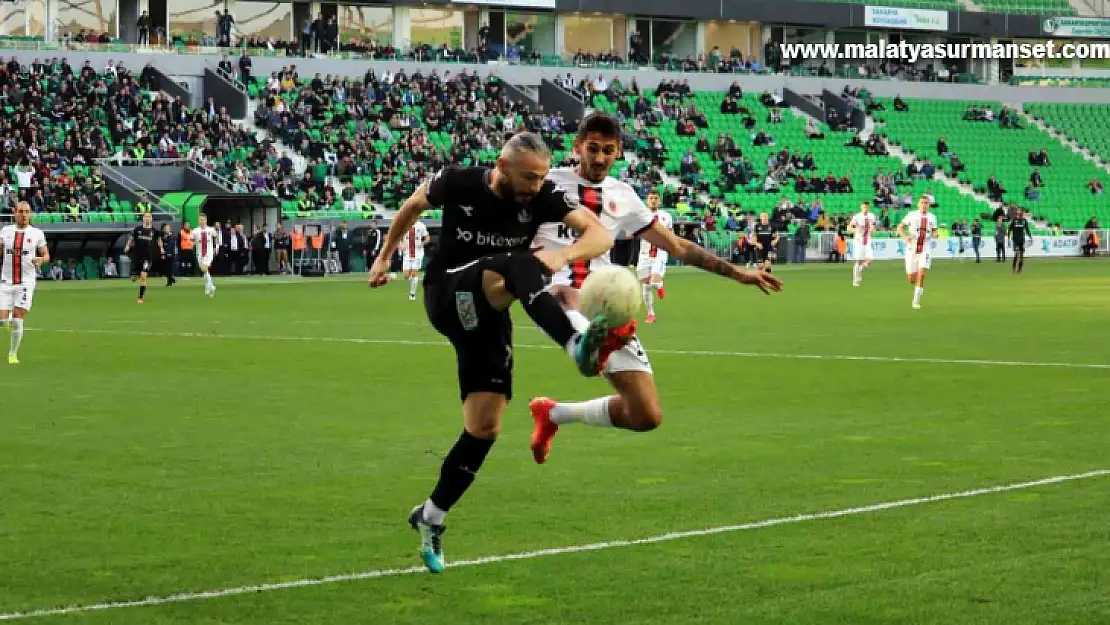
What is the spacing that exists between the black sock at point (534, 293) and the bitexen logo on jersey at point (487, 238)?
0.32m

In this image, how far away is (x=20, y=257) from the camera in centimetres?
2281

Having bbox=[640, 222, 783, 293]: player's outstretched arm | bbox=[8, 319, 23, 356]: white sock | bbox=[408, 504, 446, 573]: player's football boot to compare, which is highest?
bbox=[640, 222, 783, 293]: player's outstretched arm

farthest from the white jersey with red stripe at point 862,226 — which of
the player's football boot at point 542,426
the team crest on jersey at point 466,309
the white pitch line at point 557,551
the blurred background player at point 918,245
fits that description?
the team crest on jersey at point 466,309

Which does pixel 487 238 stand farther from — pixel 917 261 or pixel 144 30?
pixel 144 30

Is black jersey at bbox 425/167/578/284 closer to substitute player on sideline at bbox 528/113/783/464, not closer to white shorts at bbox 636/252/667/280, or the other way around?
substitute player on sideline at bbox 528/113/783/464

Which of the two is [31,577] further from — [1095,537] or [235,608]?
[1095,537]

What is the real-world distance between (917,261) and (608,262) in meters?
25.2

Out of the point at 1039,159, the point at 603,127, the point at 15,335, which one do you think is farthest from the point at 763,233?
the point at 603,127

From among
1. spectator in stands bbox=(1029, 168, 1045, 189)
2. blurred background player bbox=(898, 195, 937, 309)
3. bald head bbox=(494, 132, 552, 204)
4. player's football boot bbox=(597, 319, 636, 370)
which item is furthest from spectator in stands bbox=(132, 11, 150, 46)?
player's football boot bbox=(597, 319, 636, 370)

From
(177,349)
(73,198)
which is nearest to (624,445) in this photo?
(177,349)

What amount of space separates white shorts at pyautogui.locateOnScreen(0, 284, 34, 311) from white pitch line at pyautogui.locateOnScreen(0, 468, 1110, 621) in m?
15.6

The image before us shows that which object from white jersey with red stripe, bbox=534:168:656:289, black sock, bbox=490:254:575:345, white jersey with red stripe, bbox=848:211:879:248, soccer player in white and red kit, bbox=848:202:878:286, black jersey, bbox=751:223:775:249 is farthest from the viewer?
black jersey, bbox=751:223:775:249

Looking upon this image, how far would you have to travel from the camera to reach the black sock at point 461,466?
8469mm

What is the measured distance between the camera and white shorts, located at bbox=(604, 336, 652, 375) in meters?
9.34
